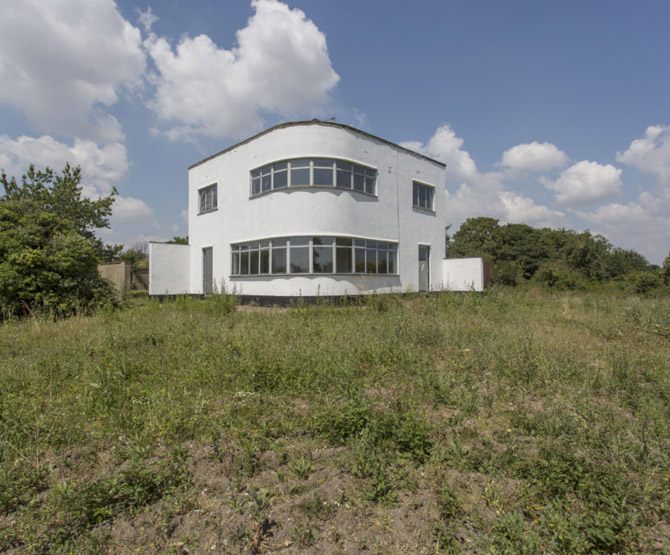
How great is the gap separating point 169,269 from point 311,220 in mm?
9375

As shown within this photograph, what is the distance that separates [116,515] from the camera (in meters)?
2.50

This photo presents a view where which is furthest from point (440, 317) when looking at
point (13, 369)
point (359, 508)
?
point (13, 369)

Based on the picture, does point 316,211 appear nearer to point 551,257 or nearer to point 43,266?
point 43,266

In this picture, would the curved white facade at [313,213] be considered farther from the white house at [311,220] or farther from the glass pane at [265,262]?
the glass pane at [265,262]

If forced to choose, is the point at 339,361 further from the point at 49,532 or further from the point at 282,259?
the point at 282,259

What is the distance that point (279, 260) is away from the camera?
47.8 feet

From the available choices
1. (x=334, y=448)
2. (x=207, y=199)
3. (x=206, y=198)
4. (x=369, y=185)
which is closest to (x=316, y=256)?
(x=369, y=185)

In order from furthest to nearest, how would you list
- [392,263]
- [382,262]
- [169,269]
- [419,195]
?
[169,269]
[419,195]
[392,263]
[382,262]

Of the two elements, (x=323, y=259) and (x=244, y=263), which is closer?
(x=323, y=259)

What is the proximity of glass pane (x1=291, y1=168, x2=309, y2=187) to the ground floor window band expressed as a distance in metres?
2.33

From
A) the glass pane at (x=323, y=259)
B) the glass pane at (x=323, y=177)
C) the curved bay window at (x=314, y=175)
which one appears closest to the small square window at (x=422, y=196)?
the curved bay window at (x=314, y=175)

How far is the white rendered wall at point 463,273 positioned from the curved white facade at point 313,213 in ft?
1.71

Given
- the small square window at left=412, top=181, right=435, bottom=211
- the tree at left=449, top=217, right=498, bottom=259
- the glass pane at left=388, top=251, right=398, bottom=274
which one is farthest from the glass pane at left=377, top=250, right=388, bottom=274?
the tree at left=449, top=217, right=498, bottom=259

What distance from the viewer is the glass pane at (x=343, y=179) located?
1455 cm
